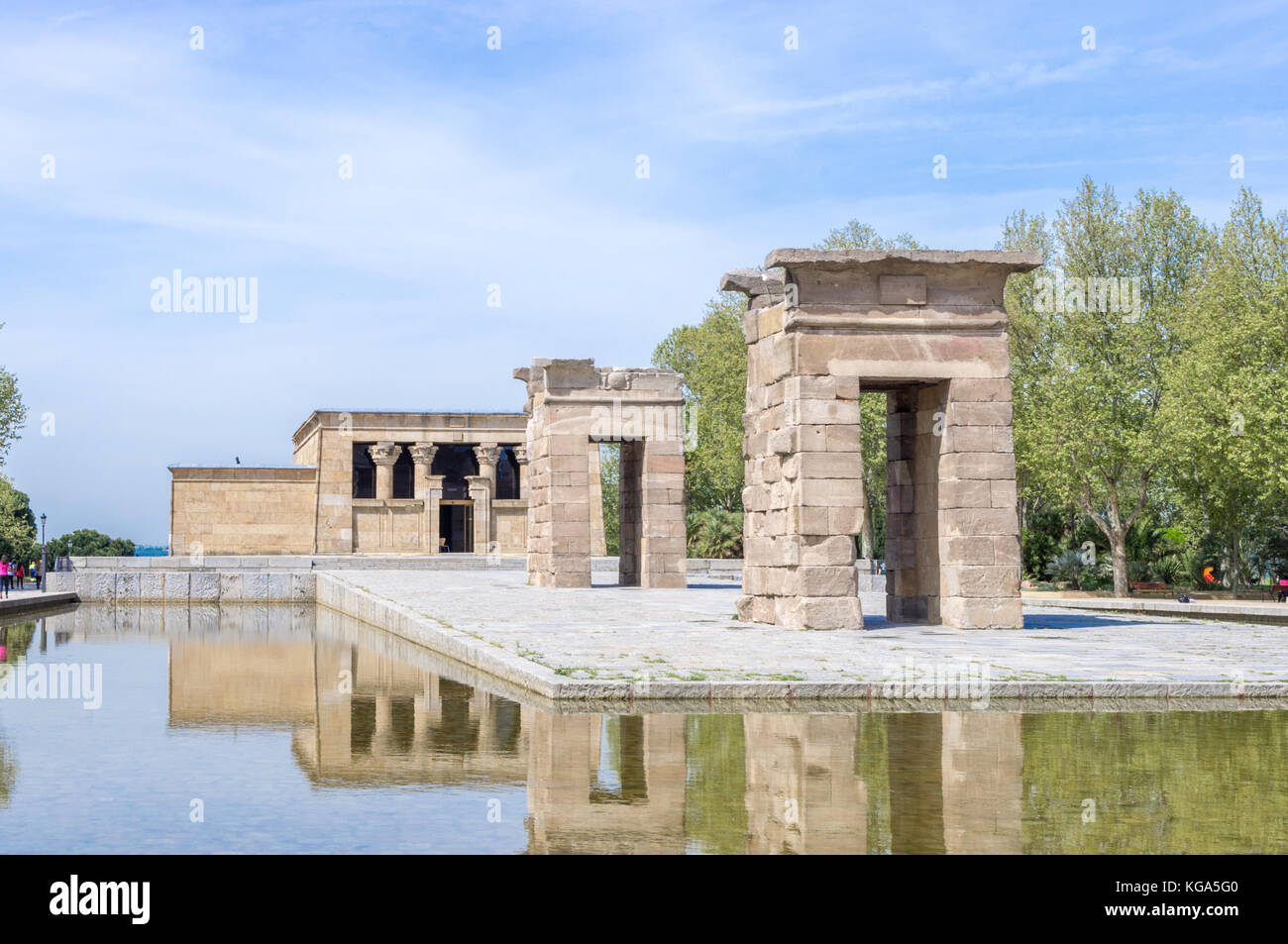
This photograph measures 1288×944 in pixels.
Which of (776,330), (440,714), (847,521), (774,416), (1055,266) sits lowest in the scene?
(440,714)

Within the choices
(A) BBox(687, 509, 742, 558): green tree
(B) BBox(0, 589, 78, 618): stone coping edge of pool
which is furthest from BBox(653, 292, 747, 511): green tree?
(B) BBox(0, 589, 78, 618): stone coping edge of pool

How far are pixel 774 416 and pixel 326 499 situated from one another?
36839 millimetres

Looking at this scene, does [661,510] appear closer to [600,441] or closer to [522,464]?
[600,441]

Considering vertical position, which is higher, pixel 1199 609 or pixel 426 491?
pixel 426 491

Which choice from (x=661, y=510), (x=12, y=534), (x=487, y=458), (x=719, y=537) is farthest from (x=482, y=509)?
(x=661, y=510)

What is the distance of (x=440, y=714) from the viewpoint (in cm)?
945

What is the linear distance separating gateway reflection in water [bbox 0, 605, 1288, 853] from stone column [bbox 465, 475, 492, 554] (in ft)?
131

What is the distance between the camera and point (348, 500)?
166 feet

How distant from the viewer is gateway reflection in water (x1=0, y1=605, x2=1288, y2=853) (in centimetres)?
544

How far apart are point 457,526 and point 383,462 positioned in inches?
318

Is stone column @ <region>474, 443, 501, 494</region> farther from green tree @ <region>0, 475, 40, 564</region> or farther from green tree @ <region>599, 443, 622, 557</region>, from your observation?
green tree @ <region>0, 475, 40, 564</region>

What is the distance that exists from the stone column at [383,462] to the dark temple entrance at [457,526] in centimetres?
432
